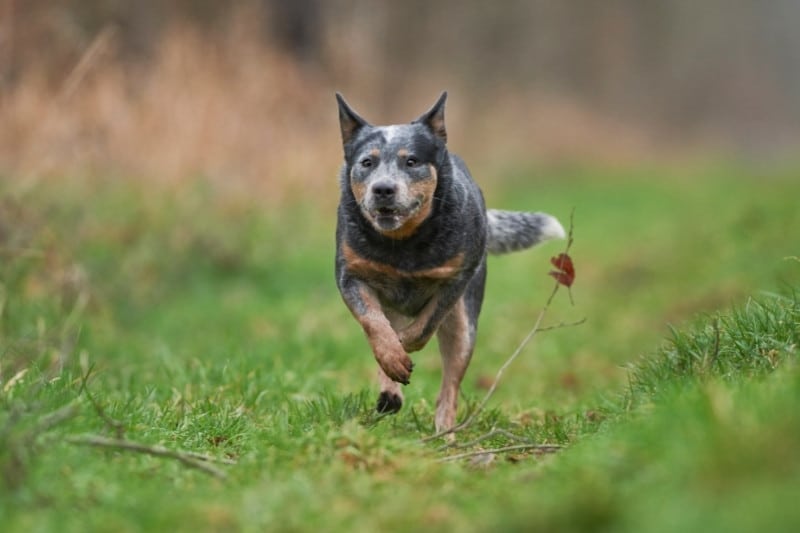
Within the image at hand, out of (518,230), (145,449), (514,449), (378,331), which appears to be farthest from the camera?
(518,230)

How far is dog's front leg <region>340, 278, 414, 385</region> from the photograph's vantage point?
4.95 meters

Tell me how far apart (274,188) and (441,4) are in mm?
22263

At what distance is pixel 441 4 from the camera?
3325 cm

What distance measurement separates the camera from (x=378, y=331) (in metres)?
5.05

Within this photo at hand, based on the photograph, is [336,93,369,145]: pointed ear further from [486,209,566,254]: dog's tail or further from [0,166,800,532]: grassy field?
[0,166,800,532]: grassy field

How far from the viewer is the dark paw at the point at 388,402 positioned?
525 cm

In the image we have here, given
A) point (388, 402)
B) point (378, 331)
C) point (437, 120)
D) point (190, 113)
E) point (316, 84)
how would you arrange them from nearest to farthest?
point (378, 331) → point (388, 402) → point (437, 120) → point (190, 113) → point (316, 84)

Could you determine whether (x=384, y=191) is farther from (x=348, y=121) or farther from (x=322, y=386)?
(x=322, y=386)

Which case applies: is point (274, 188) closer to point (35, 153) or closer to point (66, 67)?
point (66, 67)

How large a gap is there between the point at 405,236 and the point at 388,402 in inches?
31.5

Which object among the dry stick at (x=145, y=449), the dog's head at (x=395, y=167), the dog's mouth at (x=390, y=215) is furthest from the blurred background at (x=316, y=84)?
the dry stick at (x=145, y=449)

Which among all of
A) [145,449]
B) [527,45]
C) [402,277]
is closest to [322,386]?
[402,277]

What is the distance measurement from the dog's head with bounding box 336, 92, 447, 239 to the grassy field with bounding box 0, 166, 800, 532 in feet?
2.85

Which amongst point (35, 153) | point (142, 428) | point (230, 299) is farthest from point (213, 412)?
point (230, 299)
